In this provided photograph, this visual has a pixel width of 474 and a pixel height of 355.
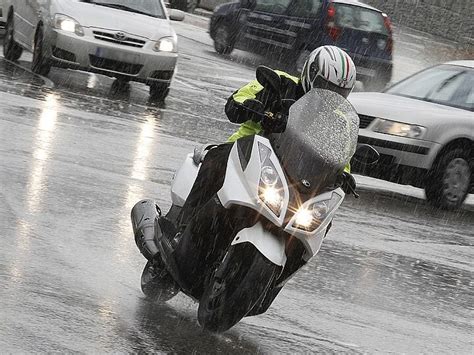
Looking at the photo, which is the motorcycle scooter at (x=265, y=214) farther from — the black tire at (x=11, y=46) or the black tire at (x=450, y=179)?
the black tire at (x=11, y=46)

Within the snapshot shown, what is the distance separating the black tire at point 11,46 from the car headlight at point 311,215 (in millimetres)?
13579

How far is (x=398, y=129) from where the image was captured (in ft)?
47.1

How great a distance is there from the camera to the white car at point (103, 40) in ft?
57.9

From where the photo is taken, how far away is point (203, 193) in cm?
714

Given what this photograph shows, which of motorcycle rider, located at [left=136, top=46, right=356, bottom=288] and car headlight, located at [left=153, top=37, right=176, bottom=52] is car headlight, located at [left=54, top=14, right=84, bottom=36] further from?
motorcycle rider, located at [left=136, top=46, right=356, bottom=288]

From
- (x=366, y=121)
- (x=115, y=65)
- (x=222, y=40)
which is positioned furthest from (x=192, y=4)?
(x=366, y=121)

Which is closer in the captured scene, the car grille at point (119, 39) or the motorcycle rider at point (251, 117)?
the motorcycle rider at point (251, 117)

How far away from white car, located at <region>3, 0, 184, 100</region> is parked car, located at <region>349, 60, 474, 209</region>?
396cm

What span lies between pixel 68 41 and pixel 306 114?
11180mm

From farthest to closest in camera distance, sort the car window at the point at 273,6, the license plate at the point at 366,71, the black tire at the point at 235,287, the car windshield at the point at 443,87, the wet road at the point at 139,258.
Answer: the car window at the point at 273,6 → the license plate at the point at 366,71 → the car windshield at the point at 443,87 → the wet road at the point at 139,258 → the black tire at the point at 235,287

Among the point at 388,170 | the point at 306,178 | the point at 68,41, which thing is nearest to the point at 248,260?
the point at 306,178

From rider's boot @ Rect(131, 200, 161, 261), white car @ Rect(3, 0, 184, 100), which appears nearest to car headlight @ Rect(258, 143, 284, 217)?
rider's boot @ Rect(131, 200, 161, 261)

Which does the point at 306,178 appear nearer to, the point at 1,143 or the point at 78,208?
the point at 78,208

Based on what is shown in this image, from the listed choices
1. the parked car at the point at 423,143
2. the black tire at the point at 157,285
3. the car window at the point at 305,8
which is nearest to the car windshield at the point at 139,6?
the parked car at the point at 423,143
